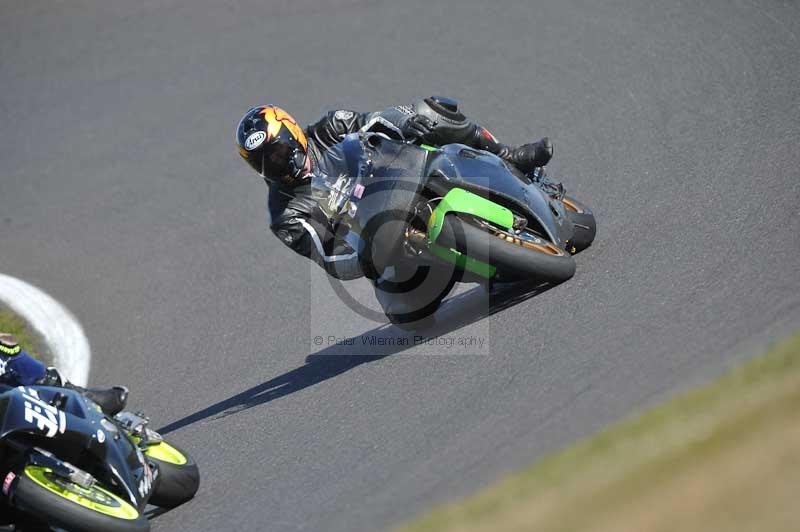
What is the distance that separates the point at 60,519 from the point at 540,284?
11.0 ft

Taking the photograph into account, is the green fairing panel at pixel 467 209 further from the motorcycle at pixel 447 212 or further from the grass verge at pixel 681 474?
the grass verge at pixel 681 474

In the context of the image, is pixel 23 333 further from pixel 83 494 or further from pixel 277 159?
Answer: pixel 83 494

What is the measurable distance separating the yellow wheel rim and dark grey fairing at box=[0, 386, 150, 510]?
0.10 meters

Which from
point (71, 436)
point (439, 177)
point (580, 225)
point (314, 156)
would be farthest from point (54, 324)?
point (580, 225)

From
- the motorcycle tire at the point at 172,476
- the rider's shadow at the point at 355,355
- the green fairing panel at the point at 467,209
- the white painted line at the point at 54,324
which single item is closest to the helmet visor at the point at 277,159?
the green fairing panel at the point at 467,209

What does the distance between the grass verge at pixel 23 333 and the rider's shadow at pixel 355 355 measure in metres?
2.19

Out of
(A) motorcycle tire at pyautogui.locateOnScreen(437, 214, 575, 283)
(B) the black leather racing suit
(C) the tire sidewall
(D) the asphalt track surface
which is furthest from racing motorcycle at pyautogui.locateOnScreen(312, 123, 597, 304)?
(C) the tire sidewall

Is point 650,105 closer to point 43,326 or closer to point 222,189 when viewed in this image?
point 222,189

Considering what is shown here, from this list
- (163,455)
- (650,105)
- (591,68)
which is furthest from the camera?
(591,68)

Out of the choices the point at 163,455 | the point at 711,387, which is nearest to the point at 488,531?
the point at 711,387

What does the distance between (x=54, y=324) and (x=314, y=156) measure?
3.60m

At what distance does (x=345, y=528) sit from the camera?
5.29 meters

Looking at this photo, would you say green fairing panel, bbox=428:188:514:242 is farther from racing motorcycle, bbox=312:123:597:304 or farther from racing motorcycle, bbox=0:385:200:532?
racing motorcycle, bbox=0:385:200:532

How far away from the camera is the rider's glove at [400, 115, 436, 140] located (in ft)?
24.4
